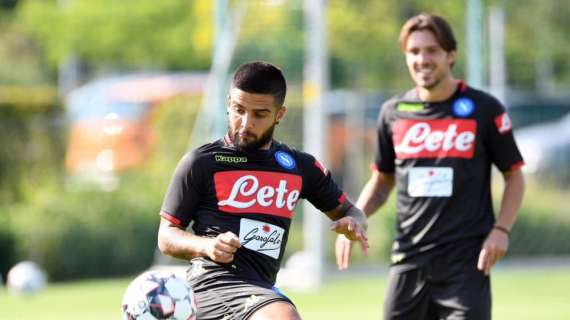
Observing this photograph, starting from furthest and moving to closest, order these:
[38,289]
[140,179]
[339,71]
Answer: [339,71]
[140,179]
[38,289]

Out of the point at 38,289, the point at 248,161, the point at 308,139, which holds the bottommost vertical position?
the point at 38,289

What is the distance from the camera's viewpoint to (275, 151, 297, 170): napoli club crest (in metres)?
6.18

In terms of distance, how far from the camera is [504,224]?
711 centimetres

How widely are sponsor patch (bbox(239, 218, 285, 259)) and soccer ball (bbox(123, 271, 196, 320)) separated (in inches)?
20.7

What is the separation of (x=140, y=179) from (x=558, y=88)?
681 inches

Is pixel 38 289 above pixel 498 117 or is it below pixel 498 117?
below

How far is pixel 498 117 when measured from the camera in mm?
7293

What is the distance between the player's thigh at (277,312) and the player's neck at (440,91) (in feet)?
7.03

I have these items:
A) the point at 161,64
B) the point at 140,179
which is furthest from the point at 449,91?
the point at 161,64

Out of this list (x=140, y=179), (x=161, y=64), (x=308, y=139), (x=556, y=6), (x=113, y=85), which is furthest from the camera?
(x=161, y=64)

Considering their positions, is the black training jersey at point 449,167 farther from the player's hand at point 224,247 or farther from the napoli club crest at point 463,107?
the player's hand at point 224,247

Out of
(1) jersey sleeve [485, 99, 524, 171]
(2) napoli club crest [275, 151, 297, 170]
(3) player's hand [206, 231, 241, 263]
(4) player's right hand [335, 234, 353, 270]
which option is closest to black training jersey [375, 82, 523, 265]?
(1) jersey sleeve [485, 99, 524, 171]

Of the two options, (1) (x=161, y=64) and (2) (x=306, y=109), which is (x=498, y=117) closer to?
(2) (x=306, y=109)

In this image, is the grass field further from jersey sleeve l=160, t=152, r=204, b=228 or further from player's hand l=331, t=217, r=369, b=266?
jersey sleeve l=160, t=152, r=204, b=228
